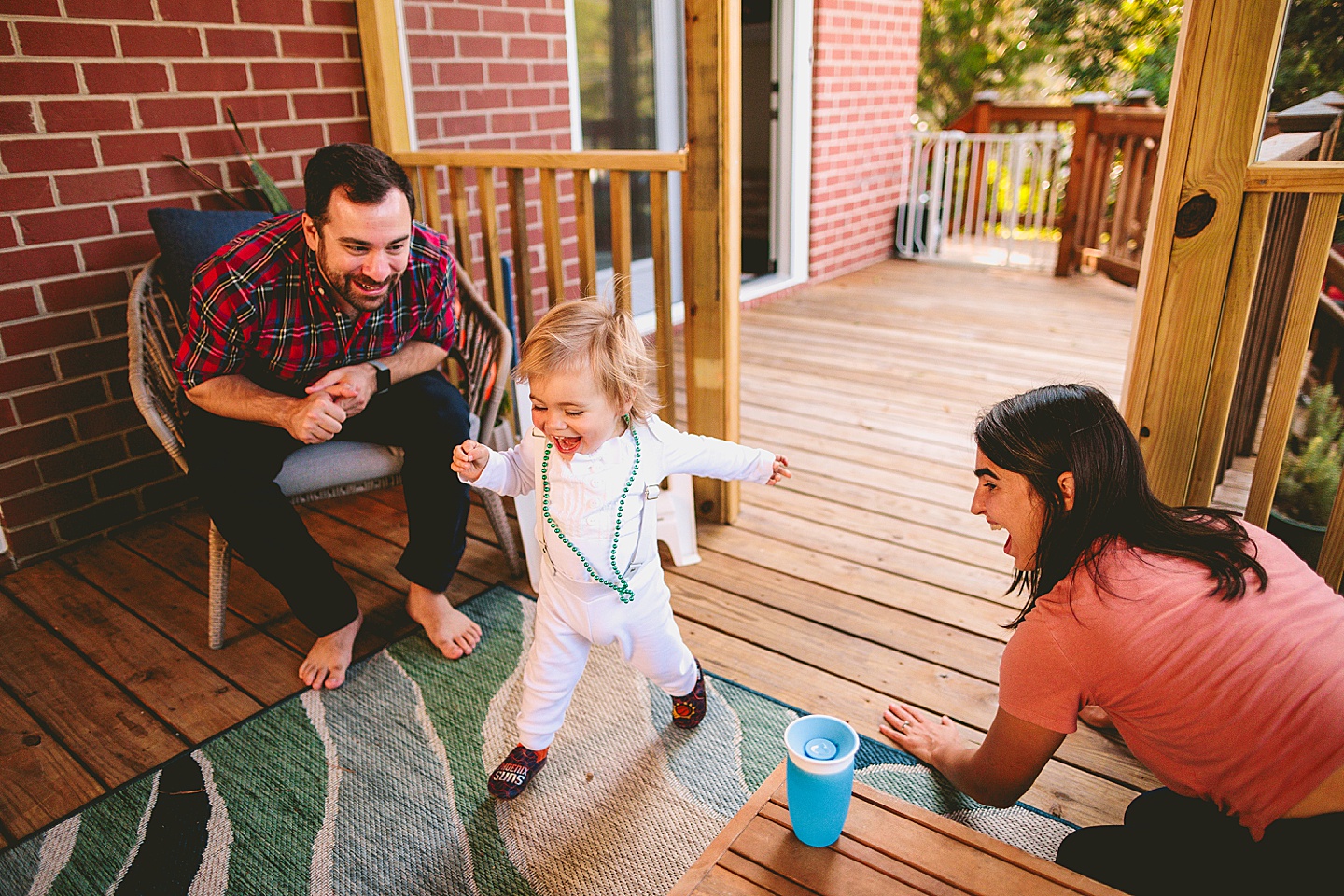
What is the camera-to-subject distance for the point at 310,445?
2.09m

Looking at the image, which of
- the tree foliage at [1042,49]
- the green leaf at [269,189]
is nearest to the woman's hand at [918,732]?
the green leaf at [269,189]

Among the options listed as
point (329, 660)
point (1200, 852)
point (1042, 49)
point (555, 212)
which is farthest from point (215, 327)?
point (1042, 49)

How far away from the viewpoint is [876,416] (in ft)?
11.4

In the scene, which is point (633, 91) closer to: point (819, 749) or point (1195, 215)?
point (1195, 215)

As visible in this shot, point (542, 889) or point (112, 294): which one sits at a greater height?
point (112, 294)

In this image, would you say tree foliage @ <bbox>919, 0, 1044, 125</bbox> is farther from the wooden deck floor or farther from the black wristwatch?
the black wristwatch

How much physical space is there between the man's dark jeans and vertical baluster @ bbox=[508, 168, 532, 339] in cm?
55

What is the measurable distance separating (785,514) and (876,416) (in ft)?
3.13

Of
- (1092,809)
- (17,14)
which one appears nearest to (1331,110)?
(1092,809)

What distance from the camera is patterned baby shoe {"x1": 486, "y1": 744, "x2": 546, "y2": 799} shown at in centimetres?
165

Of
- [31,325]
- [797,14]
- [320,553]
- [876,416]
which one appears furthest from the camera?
[797,14]

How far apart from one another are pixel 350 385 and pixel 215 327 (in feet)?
0.99

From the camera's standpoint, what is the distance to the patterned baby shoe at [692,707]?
5.90ft

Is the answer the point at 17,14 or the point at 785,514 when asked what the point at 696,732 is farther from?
the point at 17,14
